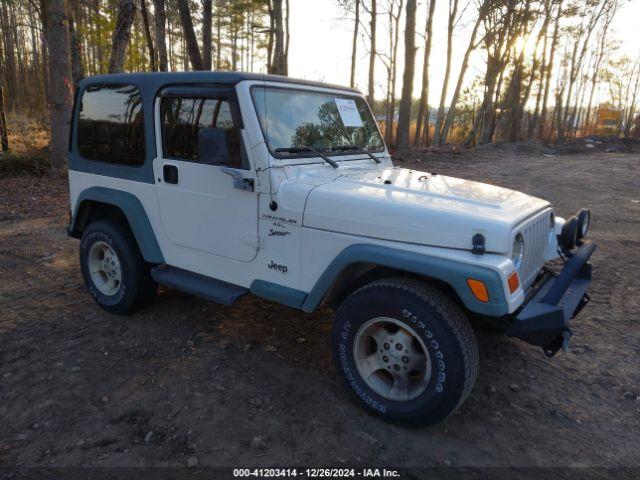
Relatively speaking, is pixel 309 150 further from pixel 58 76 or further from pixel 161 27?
pixel 161 27

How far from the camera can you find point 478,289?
97.8 inches

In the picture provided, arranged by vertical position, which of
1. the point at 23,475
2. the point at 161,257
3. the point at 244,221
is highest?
the point at 244,221

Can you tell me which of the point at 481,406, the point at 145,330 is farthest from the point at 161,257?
the point at 481,406

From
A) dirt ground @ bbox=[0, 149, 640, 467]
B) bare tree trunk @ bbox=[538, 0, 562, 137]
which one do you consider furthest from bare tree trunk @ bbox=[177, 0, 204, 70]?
bare tree trunk @ bbox=[538, 0, 562, 137]

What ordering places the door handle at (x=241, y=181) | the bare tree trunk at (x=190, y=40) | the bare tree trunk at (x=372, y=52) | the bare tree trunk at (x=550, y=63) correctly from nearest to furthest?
the door handle at (x=241, y=181) → the bare tree trunk at (x=190, y=40) → the bare tree trunk at (x=372, y=52) → the bare tree trunk at (x=550, y=63)

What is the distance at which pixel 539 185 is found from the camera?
10.5 metres

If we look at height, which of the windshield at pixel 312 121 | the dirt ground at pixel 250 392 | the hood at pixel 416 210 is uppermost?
the windshield at pixel 312 121

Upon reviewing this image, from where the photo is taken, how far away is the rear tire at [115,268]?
4.12m

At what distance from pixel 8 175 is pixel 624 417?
→ 12.2 m

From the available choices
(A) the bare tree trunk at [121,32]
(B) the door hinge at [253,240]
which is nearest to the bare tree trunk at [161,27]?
(A) the bare tree trunk at [121,32]

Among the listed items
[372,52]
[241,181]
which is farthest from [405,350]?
[372,52]

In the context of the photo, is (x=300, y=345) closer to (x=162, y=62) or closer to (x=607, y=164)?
(x=607, y=164)

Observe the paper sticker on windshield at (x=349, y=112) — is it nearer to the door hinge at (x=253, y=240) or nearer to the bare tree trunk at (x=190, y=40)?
the door hinge at (x=253, y=240)

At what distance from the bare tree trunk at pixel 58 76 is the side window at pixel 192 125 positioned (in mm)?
8428
